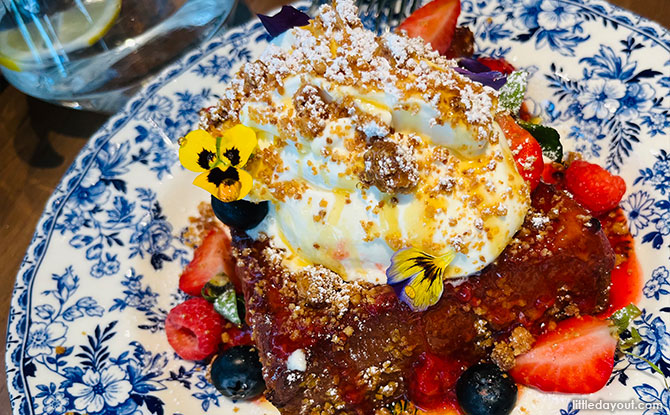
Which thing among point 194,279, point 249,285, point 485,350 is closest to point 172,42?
point 194,279

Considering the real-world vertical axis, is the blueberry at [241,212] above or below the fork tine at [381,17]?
below

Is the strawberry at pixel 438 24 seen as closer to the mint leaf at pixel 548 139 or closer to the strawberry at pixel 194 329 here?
the mint leaf at pixel 548 139

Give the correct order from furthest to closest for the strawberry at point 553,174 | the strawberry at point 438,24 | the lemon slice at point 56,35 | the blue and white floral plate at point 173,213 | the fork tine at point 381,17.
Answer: the lemon slice at point 56,35
the fork tine at point 381,17
the strawberry at point 438,24
the strawberry at point 553,174
the blue and white floral plate at point 173,213

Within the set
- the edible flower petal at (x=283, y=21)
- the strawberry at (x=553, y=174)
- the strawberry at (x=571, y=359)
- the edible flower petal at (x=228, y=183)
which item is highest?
the edible flower petal at (x=283, y=21)

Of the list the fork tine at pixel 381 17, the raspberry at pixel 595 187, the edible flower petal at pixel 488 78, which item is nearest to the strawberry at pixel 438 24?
the fork tine at pixel 381 17

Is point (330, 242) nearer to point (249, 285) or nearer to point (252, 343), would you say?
point (249, 285)

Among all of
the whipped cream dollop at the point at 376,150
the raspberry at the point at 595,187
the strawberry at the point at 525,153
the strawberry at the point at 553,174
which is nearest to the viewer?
the whipped cream dollop at the point at 376,150
